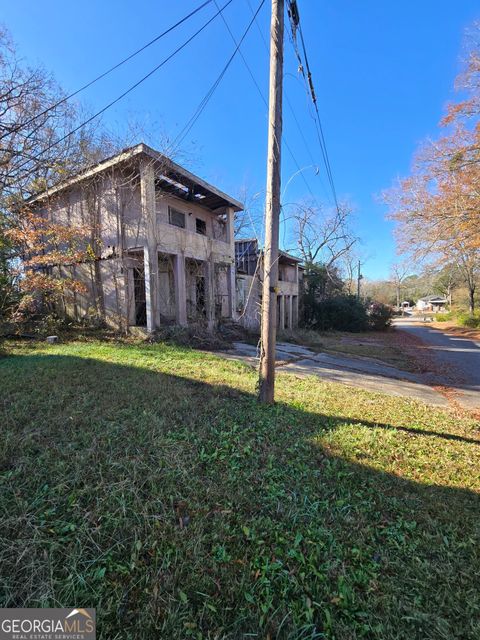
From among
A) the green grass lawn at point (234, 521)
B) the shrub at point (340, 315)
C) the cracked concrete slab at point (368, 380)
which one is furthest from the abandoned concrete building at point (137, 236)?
the shrub at point (340, 315)

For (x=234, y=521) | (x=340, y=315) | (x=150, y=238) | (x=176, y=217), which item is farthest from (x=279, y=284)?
(x=234, y=521)

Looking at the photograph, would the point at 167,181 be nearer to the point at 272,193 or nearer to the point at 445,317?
the point at 272,193

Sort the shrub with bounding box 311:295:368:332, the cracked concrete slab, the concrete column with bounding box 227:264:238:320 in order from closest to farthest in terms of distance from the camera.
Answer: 1. the cracked concrete slab
2. the concrete column with bounding box 227:264:238:320
3. the shrub with bounding box 311:295:368:332

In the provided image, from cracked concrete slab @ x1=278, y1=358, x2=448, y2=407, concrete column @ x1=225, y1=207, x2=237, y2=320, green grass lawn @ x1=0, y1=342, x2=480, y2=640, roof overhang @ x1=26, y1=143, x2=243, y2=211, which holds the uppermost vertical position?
roof overhang @ x1=26, y1=143, x2=243, y2=211

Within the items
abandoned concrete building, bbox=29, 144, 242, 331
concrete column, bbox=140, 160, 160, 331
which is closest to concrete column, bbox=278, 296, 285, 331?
abandoned concrete building, bbox=29, 144, 242, 331

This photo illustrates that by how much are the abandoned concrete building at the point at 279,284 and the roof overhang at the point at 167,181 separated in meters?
3.59

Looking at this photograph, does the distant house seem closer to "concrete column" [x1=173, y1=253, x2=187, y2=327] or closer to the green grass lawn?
"concrete column" [x1=173, y1=253, x2=187, y2=327]

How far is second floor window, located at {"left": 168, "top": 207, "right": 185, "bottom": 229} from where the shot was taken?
36.7 ft

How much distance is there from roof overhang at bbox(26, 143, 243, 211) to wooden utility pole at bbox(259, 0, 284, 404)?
20.5ft

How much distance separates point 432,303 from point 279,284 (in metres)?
59.4

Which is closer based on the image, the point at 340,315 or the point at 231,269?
the point at 231,269

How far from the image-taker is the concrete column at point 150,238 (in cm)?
894

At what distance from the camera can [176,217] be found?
1153 cm

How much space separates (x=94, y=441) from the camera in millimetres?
2635
